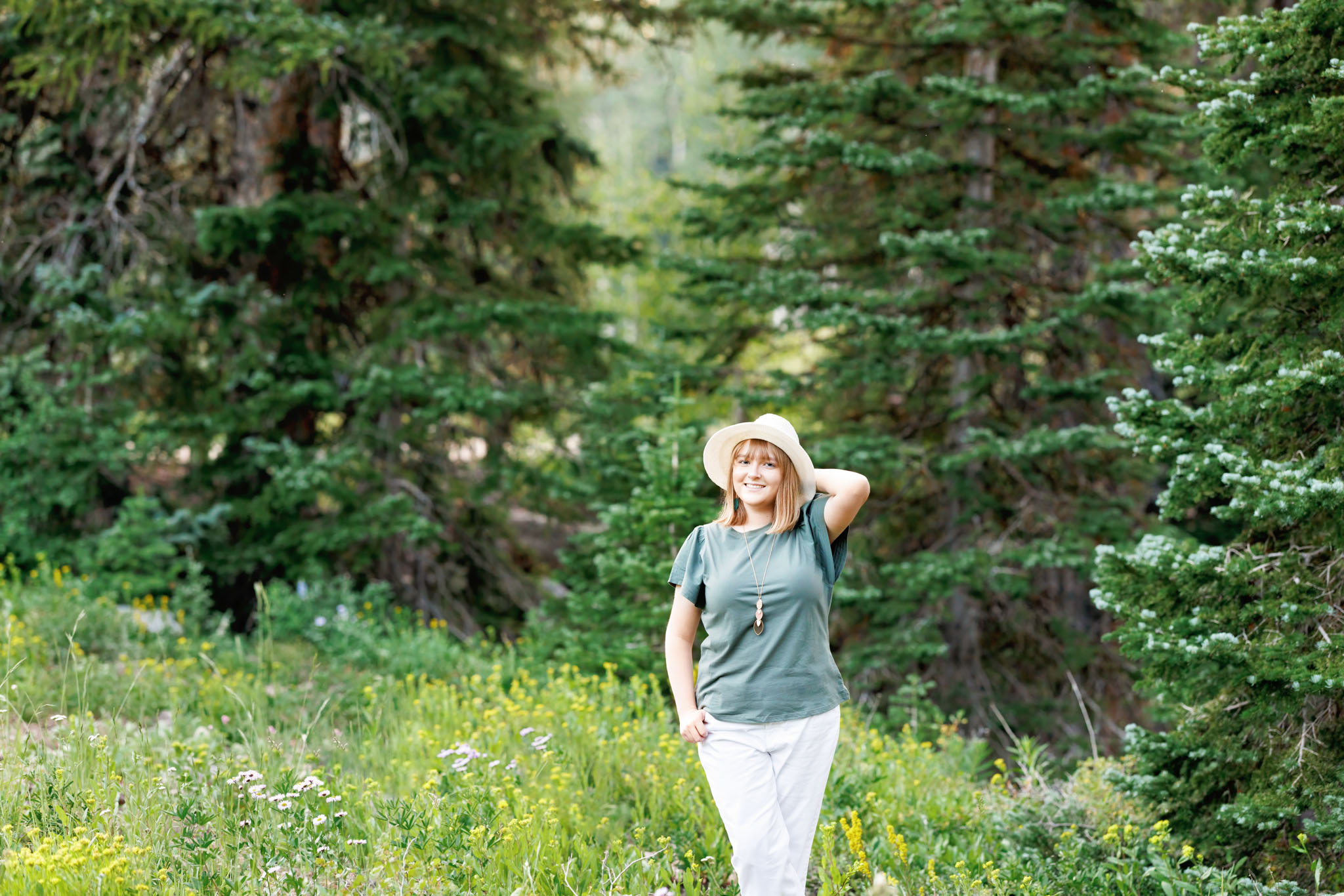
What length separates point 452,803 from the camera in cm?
371

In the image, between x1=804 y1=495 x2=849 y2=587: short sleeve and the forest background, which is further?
the forest background

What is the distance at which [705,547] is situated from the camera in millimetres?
3281

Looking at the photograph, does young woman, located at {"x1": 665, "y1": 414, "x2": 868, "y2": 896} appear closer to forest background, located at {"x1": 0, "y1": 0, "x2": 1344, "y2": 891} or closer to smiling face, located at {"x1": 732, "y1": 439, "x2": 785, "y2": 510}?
smiling face, located at {"x1": 732, "y1": 439, "x2": 785, "y2": 510}

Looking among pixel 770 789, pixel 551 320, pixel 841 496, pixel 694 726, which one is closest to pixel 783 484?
pixel 841 496

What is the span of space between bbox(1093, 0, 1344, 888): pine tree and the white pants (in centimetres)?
158

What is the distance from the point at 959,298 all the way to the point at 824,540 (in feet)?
18.1

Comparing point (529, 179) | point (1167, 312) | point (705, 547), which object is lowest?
point (705, 547)

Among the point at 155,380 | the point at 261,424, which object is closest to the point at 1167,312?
the point at 261,424

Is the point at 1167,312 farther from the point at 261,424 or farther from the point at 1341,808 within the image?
the point at 261,424

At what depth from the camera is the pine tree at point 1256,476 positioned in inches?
143

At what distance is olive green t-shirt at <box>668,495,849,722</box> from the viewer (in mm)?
3074

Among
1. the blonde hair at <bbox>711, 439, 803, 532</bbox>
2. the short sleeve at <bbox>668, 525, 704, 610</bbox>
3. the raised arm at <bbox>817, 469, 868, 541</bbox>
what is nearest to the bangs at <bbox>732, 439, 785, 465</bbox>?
the blonde hair at <bbox>711, 439, 803, 532</bbox>

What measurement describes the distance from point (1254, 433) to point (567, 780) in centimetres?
322

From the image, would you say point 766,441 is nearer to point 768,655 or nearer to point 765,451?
point 765,451
